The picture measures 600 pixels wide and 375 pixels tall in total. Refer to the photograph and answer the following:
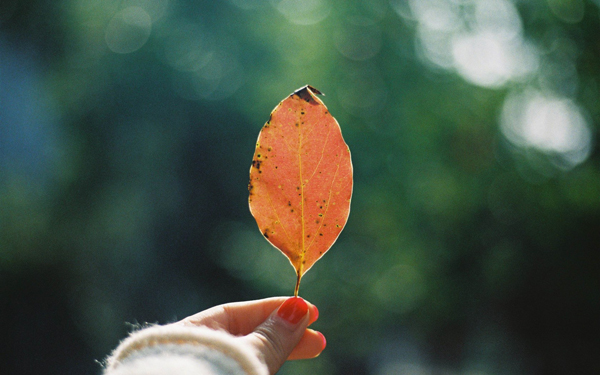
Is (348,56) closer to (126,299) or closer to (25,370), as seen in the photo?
(126,299)

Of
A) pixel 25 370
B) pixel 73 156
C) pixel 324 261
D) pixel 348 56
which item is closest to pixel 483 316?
pixel 324 261

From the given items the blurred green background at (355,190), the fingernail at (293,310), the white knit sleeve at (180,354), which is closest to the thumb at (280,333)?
the fingernail at (293,310)

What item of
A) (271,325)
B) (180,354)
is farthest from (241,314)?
(180,354)

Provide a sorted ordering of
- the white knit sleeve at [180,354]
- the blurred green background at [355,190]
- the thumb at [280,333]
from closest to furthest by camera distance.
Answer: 1. the white knit sleeve at [180,354]
2. the thumb at [280,333]
3. the blurred green background at [355,190]

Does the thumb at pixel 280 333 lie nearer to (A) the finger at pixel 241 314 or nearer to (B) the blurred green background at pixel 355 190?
(A) the finger at pixel 241 314

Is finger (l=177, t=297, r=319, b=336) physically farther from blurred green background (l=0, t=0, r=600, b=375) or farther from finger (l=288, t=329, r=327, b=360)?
blurred green background (l=0, t=0, r=600, b=375)

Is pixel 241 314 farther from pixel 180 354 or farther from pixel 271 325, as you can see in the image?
pixel 180 354

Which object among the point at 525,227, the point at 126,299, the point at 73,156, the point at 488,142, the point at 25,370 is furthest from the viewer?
the point at 488,142
